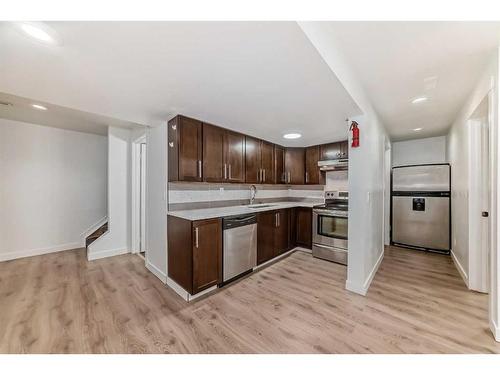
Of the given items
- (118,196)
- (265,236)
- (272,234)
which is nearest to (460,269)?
(272,234)

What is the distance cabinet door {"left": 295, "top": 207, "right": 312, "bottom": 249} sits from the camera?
385 cm

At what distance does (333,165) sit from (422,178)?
1.78 meters

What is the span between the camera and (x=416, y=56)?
1614 mm

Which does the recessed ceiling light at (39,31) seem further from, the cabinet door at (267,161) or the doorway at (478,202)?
the doorway at (478,202)

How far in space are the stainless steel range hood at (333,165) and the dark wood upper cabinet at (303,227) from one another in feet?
2.86

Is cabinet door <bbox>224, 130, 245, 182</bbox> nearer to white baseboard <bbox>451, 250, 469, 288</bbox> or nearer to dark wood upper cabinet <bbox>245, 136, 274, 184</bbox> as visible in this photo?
dark wood upper cabinet <bbox>245, 136, 274, 184</bbox>

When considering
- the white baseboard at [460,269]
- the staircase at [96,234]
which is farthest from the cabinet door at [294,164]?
the staircase at [96,234]

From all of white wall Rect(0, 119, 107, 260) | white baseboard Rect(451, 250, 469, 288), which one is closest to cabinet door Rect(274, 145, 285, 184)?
white baseboard Rect(451, 250, 469, 288)

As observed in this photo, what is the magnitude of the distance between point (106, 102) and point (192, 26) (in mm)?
1530

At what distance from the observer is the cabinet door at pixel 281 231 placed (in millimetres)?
3471

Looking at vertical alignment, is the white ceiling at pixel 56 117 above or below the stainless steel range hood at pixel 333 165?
above

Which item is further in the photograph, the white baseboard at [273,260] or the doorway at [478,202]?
the white baseboard at [273,260]

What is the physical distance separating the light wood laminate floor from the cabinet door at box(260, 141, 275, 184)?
1.66 meters
